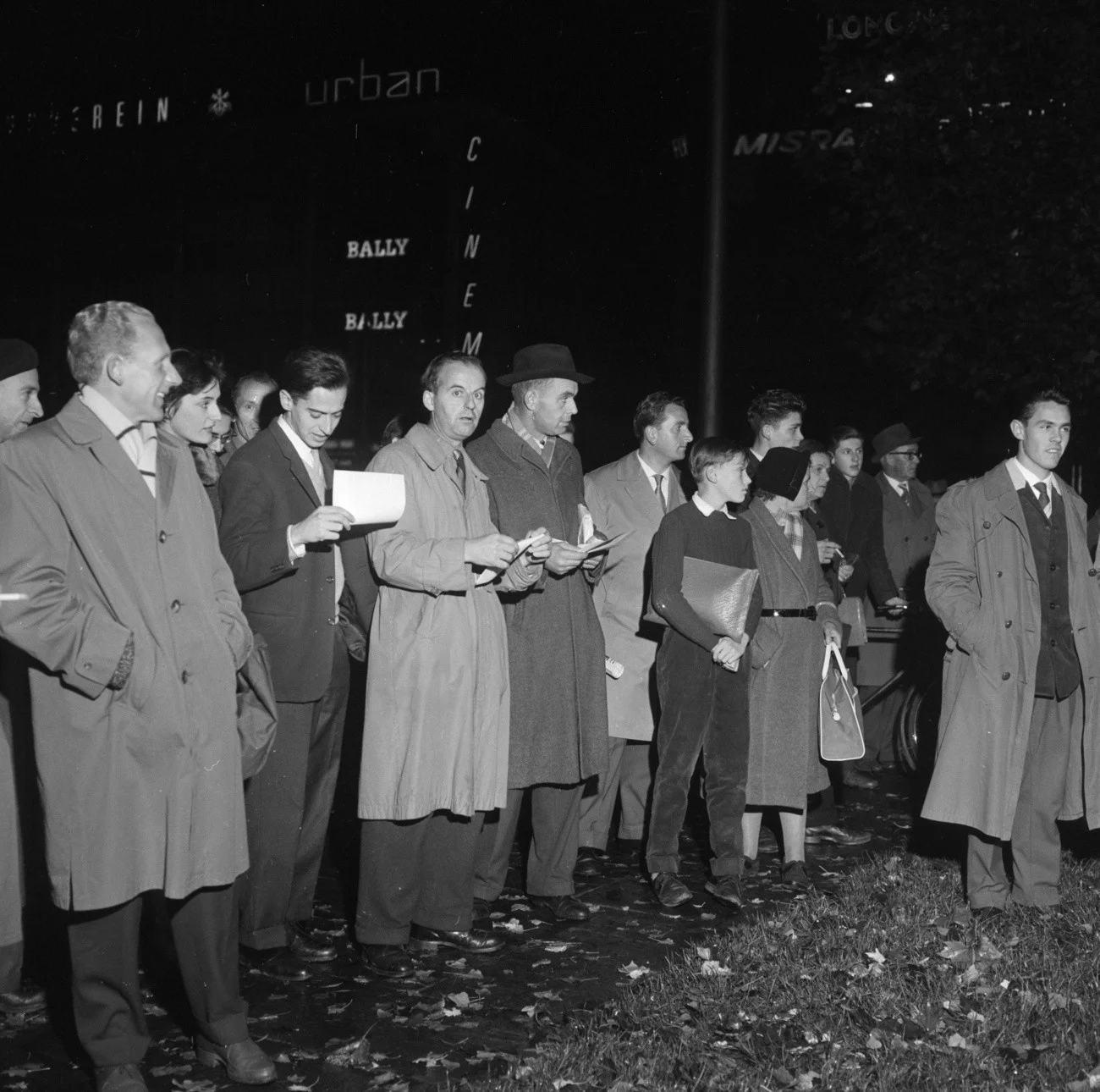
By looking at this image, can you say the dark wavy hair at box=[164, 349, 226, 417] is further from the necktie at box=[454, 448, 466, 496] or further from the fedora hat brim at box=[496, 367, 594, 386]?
the fedora hat brim at box=[496, 367, 594, 386]

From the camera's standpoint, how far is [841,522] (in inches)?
381

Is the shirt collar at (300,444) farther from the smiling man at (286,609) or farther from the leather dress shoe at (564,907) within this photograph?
the leather dress shoe at (564,907)

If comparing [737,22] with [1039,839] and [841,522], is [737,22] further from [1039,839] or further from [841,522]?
[1039,839]

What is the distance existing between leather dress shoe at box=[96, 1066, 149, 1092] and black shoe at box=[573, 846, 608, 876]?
11.2ft

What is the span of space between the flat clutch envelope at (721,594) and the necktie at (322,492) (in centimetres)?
169

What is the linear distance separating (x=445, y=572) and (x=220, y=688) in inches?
55.3

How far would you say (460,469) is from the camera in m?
6.04

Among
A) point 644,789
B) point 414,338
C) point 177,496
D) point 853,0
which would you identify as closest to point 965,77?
point 853,0

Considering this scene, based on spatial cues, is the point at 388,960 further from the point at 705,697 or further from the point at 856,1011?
the point at 705,697

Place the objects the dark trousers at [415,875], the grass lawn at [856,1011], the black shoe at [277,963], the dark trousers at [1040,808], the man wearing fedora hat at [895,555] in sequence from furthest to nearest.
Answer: the man wearing fedora hat at [895,555], the dark trousers at [1040,808], the dark trousers at [415,875], the black shoe at [277,963], the grass lawn at [856,1011]

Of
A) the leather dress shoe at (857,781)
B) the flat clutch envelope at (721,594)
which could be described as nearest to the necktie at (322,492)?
the flat clutch envelope at (721,594)

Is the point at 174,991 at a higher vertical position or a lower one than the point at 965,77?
lower

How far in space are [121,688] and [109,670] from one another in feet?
0.32

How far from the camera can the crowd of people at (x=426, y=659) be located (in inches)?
161
